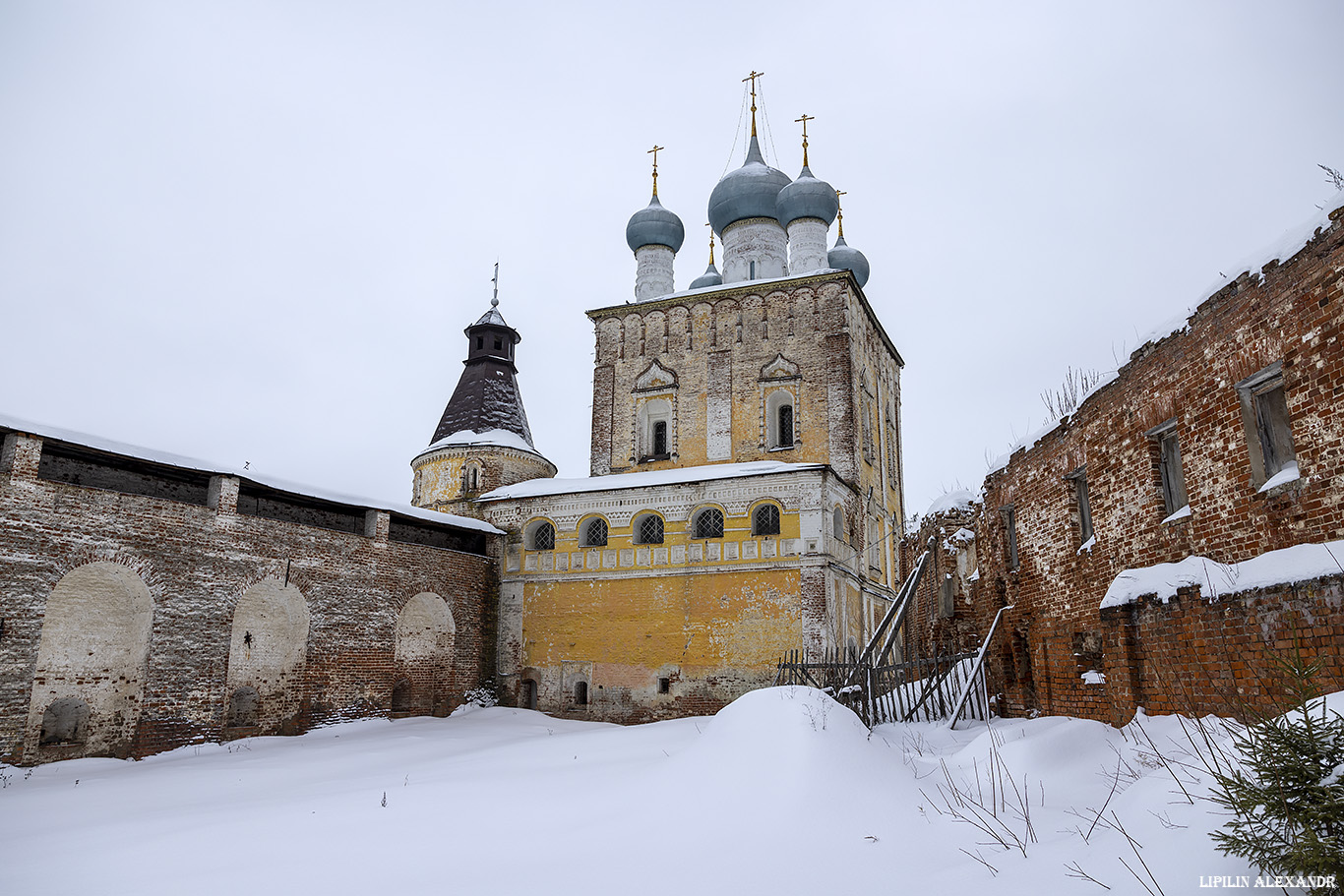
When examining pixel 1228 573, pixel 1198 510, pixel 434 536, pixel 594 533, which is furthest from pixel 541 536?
pixel 1228 573

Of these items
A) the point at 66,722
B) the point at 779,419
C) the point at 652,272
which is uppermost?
the point at 652,272

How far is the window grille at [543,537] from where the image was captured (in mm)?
18906

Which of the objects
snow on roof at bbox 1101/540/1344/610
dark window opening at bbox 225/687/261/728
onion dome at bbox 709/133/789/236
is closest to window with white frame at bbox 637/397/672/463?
onion dome at bbox 709/133/789/236

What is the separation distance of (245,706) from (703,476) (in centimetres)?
935

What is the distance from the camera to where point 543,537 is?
1909cm

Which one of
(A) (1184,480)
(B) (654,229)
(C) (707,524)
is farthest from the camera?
(B) (654,229)

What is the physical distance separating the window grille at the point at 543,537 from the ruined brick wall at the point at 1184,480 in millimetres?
11091

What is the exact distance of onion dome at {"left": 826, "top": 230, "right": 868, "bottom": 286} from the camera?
84.9 feet

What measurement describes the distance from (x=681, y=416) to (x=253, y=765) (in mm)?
13393

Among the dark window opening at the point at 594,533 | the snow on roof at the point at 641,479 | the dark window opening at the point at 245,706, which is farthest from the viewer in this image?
the dark window opening at the point at 594,533

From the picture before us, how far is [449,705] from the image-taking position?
1689 cm

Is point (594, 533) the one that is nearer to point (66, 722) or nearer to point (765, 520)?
point (765, 520)

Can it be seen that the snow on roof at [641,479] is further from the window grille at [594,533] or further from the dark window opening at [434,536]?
the dark window opening at [434,536]

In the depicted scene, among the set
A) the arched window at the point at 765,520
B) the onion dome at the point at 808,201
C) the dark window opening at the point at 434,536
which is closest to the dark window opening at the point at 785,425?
the arched window at the point at 765,520
